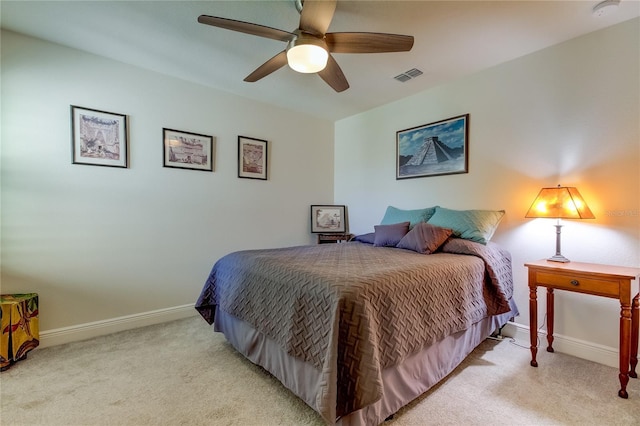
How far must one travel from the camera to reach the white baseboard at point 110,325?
2396 mm

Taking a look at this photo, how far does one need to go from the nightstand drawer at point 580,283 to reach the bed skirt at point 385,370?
21.0 inches

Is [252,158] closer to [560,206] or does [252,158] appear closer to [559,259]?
[560,206]

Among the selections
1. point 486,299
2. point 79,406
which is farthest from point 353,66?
point 79,406

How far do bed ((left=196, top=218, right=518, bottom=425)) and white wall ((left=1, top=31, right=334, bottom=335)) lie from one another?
96cm

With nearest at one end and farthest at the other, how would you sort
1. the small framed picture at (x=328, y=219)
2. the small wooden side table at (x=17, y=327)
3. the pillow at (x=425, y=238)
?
the small wooden side table at (x=17, y=327) < the pillow at (x=425, y=238) < the small framed picture at (x=328, y=219)

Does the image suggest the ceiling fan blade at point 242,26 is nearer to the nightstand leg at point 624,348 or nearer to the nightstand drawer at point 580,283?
the nightstand drawer at point 580,283

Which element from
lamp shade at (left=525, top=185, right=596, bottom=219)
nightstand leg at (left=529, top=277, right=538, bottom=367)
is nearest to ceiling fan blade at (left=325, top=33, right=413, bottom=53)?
lamp shade at (left=525, top=185, right=596, bottom=219)

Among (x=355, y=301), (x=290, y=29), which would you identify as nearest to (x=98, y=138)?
(x=290, y=29)

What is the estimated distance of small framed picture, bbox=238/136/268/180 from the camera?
11.5ft

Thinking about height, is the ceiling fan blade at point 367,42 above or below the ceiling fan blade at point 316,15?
below

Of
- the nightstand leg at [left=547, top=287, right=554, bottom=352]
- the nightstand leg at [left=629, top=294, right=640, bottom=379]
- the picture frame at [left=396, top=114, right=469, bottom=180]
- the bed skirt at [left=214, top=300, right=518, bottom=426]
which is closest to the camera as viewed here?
the bed skirt at [left=214, top=300, right=518, bottom=426]

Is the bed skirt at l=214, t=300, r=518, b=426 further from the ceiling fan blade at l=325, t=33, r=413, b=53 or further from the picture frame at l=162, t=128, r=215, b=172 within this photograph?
the ceiling fan blade at l=325, t=33, r=413, b=53

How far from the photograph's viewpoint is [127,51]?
2.54 meters

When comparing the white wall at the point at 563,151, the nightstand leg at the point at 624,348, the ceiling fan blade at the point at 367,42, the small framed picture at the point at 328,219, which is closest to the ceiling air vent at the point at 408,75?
the white wall at the point at 563,151
